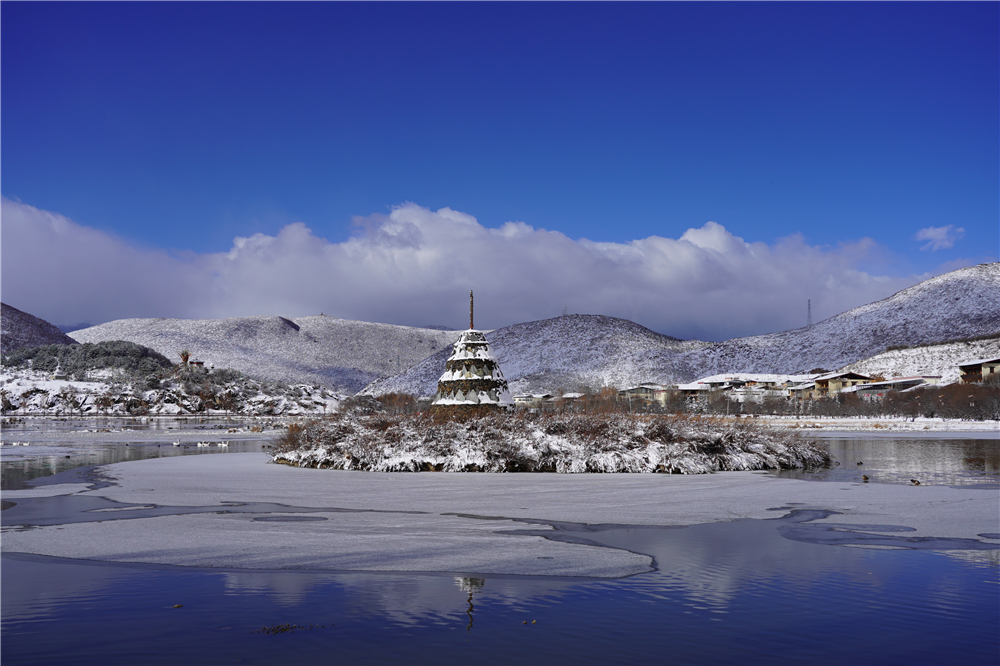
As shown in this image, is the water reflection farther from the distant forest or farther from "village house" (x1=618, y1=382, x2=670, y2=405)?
the distant forest

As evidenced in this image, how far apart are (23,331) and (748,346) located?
6842 inches

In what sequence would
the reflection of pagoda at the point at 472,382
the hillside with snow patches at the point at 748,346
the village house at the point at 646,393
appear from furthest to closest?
the hillside with snow patches at the point at 748,346 → the village house at the point at 646,393 → the reflection of pagoda at the point at 472,382

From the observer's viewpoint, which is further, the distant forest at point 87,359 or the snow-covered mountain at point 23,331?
the snow-covered mountain at point 23,331

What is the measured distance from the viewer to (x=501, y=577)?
8156mm

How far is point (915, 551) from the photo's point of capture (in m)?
9.56

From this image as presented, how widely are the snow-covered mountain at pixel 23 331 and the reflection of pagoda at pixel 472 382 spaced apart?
17554 cm

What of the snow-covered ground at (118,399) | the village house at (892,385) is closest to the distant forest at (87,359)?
the snow-covered ground at (118,399)

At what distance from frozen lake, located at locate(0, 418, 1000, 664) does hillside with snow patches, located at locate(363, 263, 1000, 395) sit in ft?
397

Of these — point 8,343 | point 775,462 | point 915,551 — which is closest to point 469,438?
point 775,462

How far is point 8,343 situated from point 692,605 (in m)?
203

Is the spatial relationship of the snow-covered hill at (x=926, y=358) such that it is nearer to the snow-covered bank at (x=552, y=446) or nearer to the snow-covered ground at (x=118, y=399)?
the snow-covered ground at (x=118, y=399)

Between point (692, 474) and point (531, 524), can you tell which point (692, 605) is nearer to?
point (531, 524)

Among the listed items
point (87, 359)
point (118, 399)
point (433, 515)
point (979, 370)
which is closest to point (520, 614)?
point (433, 515)

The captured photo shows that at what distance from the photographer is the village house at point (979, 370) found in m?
88.7
